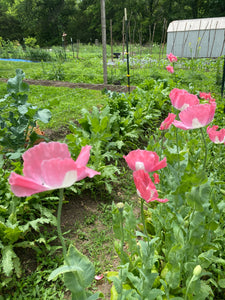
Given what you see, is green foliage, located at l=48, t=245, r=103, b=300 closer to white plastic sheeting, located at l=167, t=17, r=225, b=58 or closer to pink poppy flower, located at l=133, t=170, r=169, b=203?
pink poppy flower, located at l=133, t=170, r=169, b=203

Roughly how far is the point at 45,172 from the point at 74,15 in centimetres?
4037

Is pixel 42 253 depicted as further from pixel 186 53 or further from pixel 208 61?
pixel 186 53

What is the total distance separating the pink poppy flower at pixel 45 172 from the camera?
1.72ft

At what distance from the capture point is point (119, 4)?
1271 inches

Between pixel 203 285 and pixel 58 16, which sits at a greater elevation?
pixel 58 16

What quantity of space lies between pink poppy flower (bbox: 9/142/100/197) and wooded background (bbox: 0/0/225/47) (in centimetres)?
3337

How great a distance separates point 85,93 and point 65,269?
5.73 m

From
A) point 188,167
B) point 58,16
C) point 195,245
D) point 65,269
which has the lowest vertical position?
point 195,245

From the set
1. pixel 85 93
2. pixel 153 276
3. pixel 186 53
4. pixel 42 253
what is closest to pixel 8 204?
pixel 42 253

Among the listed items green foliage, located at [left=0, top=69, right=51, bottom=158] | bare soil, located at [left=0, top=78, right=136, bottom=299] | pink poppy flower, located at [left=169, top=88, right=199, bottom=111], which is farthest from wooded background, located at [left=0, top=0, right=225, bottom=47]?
pink poppy flower, located at [left=169, top=88, right=199, bottom=111]

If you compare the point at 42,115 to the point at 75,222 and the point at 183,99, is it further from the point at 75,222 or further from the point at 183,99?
the point at 183,99

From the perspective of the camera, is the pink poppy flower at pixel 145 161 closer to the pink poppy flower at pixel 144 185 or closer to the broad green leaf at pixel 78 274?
the pink poppy flower at pixel 144 185

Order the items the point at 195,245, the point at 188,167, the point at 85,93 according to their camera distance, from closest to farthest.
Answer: the point at 195,245, the point at 188,167, the point at 85,93

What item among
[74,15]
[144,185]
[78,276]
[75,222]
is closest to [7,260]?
[75,222]
